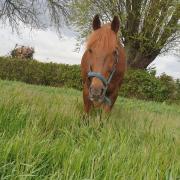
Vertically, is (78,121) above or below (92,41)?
below

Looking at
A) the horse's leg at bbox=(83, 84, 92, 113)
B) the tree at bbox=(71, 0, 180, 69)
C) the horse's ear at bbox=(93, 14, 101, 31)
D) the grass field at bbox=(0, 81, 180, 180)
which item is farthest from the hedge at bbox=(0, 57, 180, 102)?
the grass field at bbox=(0, 81, 180, 180)

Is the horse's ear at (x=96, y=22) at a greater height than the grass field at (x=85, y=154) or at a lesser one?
greater

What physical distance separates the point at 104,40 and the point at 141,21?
61.6ft

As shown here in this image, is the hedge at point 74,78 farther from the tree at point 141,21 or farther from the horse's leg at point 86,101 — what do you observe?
the horse's leg at point 86,101

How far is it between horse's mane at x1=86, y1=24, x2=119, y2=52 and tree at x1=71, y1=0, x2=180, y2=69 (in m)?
17.2

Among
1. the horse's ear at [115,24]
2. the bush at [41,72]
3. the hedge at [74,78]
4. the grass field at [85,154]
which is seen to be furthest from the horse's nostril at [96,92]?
the bush at [41,72]

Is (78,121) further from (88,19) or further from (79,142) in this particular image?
(88,19)

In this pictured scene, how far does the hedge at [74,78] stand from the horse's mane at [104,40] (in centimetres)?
1458

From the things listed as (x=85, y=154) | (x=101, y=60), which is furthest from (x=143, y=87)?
(x=85, y=154)

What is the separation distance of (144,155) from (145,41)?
2092cm

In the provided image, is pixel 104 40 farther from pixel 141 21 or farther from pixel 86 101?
pixel 141 21

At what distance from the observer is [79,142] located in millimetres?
3980

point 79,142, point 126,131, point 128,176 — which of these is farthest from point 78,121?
point 128,176

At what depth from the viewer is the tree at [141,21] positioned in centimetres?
2343
